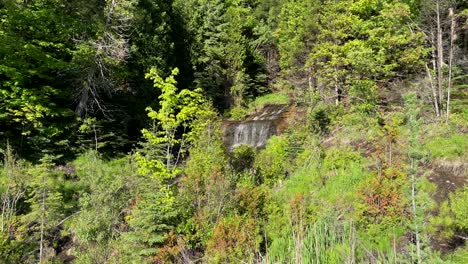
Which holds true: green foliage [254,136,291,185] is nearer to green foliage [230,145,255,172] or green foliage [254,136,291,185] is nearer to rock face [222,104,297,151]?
green foliage [230,145,255,172]

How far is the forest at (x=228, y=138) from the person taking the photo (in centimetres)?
766

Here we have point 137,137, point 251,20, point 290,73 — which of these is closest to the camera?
point 137,137

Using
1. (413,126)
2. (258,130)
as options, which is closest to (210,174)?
(413,126)

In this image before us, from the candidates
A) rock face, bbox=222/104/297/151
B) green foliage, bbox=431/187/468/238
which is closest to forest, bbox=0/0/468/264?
green foliage, bbox=431/187/468/238

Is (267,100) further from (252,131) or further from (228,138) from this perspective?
(228,138)

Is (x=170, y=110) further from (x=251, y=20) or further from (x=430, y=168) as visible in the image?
(x=251, y=20)

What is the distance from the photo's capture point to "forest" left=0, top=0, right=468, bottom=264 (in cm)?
766

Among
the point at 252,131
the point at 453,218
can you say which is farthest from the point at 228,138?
the point at 453,218

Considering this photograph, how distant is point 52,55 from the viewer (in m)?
17.2

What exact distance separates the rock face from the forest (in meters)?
0.14

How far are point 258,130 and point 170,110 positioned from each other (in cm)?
1399

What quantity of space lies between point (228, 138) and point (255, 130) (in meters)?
1.78

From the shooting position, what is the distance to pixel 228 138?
23391 mm

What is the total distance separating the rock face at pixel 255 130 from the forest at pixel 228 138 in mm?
141
